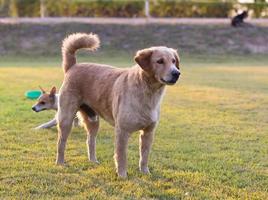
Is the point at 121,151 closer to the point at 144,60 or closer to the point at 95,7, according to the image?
the point at 144,60

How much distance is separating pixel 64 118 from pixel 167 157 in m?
1.56

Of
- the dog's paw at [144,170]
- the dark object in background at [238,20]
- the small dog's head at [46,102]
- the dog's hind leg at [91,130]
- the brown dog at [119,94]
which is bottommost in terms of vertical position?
the dark object in background at [238,20]

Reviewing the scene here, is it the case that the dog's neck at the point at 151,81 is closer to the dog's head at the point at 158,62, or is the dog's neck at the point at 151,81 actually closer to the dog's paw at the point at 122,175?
the dog's head at the point at 158,62

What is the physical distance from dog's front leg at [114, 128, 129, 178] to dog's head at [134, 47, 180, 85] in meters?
0.81

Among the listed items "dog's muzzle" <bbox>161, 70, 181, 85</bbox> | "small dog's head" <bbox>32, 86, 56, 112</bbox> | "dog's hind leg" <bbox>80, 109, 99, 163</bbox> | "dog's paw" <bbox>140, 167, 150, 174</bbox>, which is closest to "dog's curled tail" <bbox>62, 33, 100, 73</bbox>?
"dog's hind leg" <bbox>80, 109, 99, 163</bbox>

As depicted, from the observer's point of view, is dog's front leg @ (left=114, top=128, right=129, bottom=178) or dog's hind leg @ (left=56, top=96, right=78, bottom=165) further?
dog's hind leg @ (left=56, top=96, right=78, bottom=165)

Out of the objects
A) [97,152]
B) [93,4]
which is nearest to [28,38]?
[93,4]

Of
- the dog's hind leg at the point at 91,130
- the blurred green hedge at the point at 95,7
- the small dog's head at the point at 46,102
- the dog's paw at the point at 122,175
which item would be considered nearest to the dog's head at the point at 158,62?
the dog's paw at the point at 122,175

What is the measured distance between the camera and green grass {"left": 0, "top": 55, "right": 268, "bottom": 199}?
6.09m

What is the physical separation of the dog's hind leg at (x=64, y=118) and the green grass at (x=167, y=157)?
8.2 inches

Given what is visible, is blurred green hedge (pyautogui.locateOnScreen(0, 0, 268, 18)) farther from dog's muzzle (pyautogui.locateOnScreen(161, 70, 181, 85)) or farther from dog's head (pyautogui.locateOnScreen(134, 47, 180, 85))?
dog's muzzle (pyautogui.locateOnScreen(161, 70, 181, 85))

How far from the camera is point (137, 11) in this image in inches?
1578

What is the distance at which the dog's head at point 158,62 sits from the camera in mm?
6383

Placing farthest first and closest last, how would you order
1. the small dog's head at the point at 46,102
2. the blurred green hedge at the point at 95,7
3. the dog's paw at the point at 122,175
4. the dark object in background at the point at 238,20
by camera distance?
the blurred green hedge at the point at 95,7
the dark object in background at the point at 238,20
the small dog's head at the point at 46,102
the dog's paw at the point at 122,175
